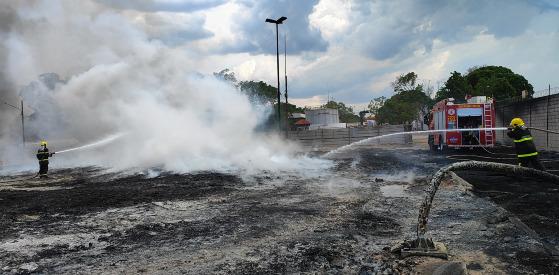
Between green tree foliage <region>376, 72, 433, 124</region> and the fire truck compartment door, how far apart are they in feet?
159

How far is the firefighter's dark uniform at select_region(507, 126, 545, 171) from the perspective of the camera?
31.2 feet

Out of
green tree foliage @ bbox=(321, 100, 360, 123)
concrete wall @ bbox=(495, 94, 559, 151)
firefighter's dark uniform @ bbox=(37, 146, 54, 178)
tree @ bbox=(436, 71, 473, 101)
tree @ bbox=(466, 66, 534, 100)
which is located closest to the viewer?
firefighter's dark uniform @ bbox=(37, 146, 54, 178)

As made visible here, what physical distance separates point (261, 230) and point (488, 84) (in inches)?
1839

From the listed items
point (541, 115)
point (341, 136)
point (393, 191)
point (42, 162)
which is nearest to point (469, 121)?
point (541, 115)

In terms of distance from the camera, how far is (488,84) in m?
46.2

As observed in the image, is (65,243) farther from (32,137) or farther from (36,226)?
(32,137)

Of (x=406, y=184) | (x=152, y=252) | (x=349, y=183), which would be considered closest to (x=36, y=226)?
(x=152, y=252)

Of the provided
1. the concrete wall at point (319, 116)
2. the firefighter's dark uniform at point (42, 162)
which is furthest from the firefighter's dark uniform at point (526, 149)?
the concrete wall at point (319, 116)

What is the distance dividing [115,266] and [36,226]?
10.9ft

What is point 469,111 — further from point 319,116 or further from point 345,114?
point 345,114

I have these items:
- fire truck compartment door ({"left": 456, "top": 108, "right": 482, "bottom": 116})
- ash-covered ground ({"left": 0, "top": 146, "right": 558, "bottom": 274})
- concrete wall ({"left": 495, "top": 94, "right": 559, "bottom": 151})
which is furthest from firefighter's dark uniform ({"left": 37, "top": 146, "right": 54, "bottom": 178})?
concrete wall ({"left": 495, "top": 94, "right": 559, "bottom": 151})

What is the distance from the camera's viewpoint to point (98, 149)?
2294 cm

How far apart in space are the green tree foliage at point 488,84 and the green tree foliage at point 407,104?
1023 centimetres

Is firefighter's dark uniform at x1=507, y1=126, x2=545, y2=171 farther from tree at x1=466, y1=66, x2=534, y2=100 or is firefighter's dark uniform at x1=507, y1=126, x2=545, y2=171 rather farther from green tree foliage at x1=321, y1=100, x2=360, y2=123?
green tree foliage at x1=321, y1=100, x2=360, y2=123
